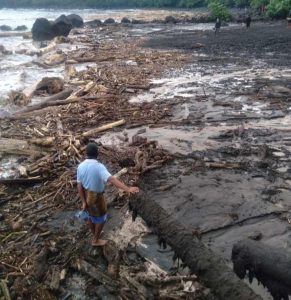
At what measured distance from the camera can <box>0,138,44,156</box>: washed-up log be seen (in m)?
10.1

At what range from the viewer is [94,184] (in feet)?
19.0

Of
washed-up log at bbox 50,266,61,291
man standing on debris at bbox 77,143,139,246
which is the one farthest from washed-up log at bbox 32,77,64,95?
washed-up log at bbox 50,266,61,291

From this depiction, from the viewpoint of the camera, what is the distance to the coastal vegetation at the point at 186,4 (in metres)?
44.5

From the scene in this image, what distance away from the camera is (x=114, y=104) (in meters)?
14.2

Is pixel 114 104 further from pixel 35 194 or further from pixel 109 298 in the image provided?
pixel 109 298

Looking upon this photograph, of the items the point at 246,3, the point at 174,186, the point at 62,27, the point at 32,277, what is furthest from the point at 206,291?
the point at 246,3

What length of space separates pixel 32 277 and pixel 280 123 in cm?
860

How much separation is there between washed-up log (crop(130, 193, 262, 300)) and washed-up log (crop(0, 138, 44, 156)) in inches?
189

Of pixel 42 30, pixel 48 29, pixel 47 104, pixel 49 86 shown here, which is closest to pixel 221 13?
pixel 48 29

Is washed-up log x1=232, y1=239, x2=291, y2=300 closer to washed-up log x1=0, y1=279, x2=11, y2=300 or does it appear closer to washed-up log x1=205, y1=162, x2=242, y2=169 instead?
washed-up log x1=0, y1=279, x2=11, y2=300

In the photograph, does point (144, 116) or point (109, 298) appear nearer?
point (109, 298)

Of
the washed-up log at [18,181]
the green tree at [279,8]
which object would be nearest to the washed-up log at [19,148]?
the washed-up log at [18,181]

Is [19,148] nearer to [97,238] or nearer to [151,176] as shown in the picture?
[151,176]

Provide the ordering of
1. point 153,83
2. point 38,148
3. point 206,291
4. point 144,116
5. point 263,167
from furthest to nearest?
point 153,83, point 144,116, point 38,148, point 263,167, point 206,291
